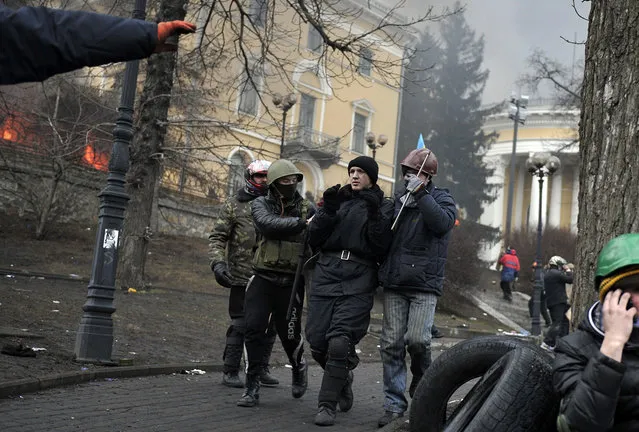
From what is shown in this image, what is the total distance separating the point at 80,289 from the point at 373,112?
3288 centimetres

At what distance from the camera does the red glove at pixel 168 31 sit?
128 inches

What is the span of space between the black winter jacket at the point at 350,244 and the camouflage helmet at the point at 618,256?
3.03 meters

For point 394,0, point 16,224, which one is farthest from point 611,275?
point 16,224

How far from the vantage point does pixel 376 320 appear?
17.5 metres

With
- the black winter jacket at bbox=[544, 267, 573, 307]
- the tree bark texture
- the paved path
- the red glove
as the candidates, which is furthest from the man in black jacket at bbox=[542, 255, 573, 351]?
the red glove

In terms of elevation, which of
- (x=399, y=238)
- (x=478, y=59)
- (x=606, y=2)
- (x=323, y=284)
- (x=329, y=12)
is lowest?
(x=323, y=284)

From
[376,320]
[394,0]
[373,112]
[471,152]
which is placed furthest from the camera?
[471,152]

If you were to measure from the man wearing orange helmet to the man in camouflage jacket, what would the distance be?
1549mm

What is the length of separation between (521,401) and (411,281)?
257 cm

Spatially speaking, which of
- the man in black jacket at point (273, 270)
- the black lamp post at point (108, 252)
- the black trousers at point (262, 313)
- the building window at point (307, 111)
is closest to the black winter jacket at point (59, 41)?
the man in black jacket at point (273, 270)

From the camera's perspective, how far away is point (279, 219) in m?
6.61

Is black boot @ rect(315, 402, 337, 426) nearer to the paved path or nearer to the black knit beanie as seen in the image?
the paved path

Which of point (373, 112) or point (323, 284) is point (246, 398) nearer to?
point (323, 284)

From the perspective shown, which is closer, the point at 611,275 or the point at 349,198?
the point at 611,275
